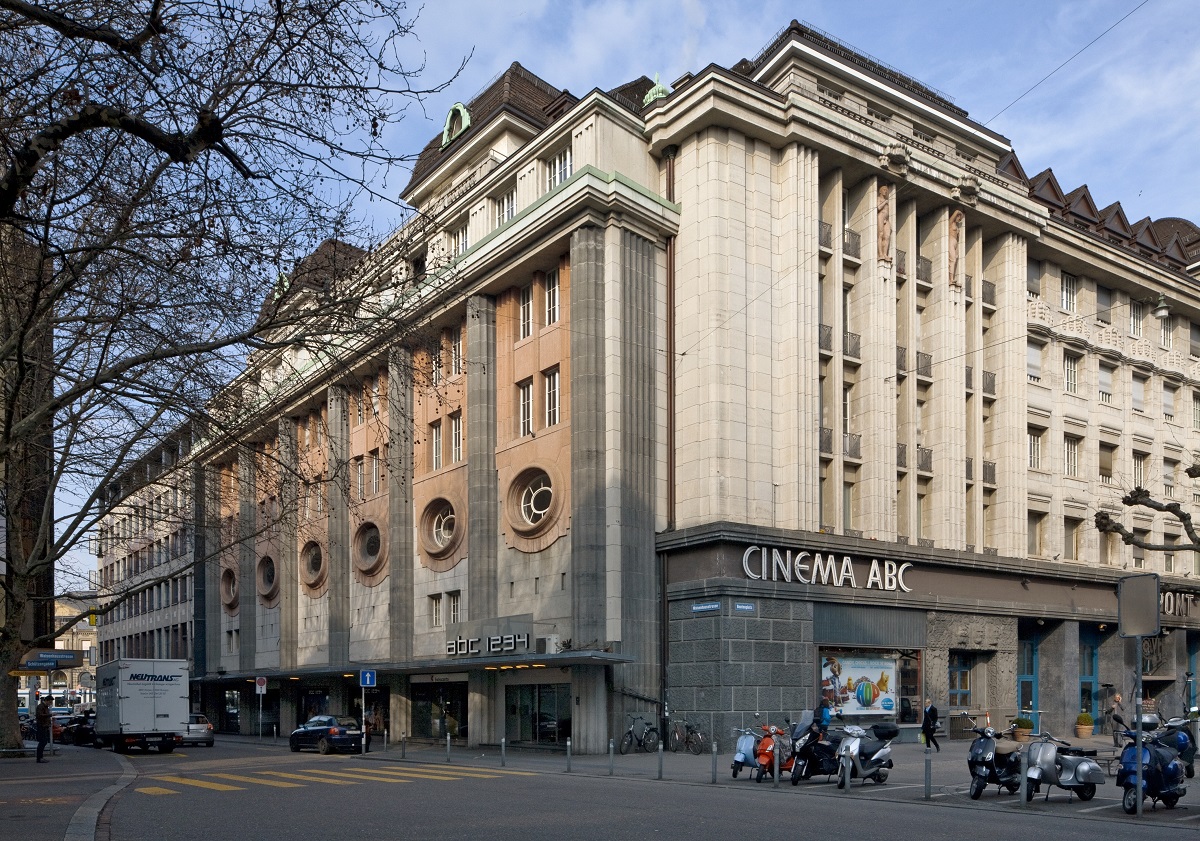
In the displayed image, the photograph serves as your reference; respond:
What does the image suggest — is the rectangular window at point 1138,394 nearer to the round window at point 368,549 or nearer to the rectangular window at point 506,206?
the rectangular window at point 506,206

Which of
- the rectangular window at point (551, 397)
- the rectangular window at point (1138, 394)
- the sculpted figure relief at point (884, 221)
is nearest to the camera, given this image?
the rectangular window at point (551, 397)

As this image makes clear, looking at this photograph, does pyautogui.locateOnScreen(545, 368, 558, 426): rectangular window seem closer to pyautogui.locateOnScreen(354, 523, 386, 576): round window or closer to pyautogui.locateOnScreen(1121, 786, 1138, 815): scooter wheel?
pyautogui.locateOnScreen(354, 523, 386, 576): round window

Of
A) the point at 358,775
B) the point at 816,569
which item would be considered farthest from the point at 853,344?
the point at 358,775

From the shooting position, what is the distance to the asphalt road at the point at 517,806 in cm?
1351

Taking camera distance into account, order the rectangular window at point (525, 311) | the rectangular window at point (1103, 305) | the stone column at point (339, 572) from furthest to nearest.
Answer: the stone column at point (339, 572), the rectangular window at point (1103, 305), the rectangular window at point (525, 311)

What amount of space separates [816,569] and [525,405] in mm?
10787

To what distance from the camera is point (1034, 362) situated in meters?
42.3

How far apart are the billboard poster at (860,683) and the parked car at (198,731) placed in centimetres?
2285

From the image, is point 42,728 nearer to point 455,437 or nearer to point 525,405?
point 455,437

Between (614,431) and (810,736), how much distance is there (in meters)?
13.8

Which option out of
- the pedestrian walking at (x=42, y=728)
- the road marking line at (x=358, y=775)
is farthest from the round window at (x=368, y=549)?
the road marking line at (x=358, y=775)

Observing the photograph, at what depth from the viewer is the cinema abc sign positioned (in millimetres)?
31797

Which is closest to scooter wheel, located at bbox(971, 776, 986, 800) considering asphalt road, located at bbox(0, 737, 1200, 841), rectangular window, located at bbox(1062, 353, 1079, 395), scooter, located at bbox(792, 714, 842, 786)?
asphalt road, located at bbox(0, 737, 1200, 841)

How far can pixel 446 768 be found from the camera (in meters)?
26.8
